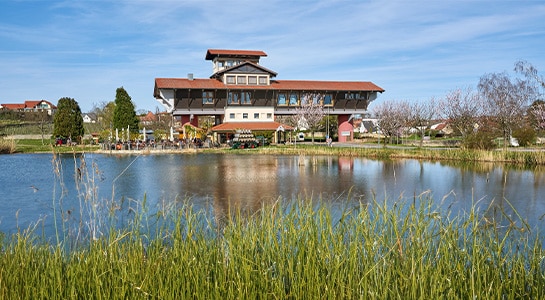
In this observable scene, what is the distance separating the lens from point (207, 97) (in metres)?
41.2

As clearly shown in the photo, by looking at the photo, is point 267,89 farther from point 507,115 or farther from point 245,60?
point 507,115

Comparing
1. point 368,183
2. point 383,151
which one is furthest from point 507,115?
point 368,183

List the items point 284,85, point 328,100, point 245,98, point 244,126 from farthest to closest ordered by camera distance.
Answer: point 328,100 < point 284,85 < point 245,98 < point 244,126

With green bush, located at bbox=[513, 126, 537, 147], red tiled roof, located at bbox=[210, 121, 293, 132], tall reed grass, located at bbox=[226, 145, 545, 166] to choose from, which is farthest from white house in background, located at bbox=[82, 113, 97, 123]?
green bush, located at bbox=[513, 126, 537, 147]

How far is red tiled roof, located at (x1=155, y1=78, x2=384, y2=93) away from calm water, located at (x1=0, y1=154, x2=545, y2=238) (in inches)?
742

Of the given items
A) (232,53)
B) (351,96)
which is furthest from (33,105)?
(351,96)

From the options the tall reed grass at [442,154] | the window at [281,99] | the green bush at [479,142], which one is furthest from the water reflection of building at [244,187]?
the window at [281,99]

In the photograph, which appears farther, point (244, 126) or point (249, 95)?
point (249, 95)

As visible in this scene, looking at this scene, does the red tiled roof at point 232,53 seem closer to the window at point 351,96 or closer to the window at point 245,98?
the window at point 245,98

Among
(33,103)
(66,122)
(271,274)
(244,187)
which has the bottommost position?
(244,187)

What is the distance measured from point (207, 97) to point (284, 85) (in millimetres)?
7770

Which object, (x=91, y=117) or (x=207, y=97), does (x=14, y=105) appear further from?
(x=207, y=97)

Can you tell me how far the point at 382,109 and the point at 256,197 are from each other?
156 feet

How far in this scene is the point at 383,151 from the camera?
94.7 feet
